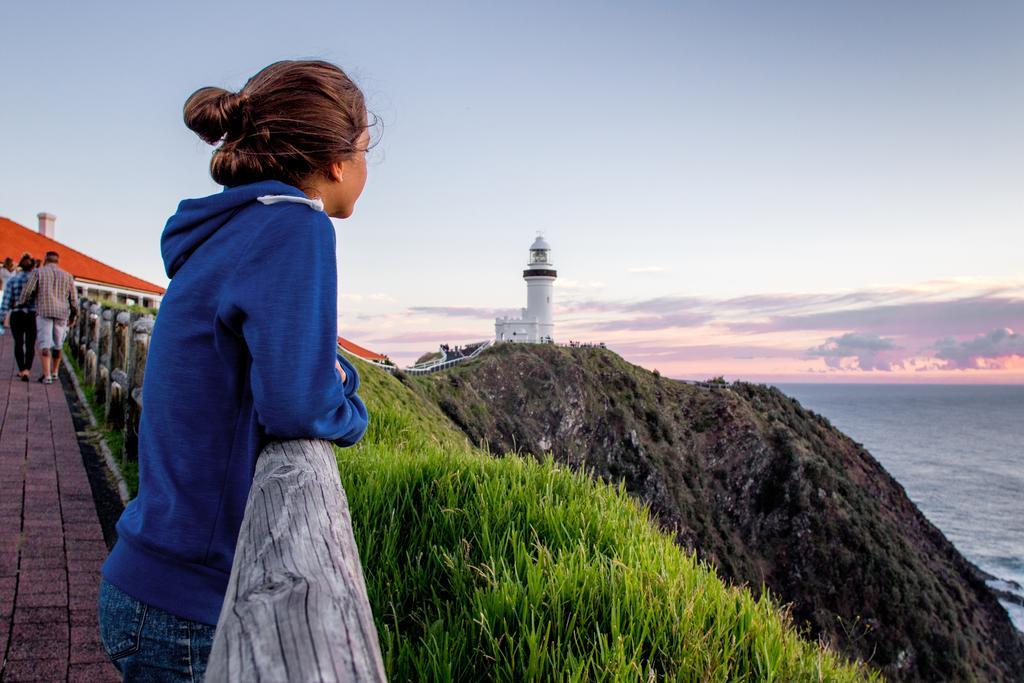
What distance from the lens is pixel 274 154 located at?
1.71m

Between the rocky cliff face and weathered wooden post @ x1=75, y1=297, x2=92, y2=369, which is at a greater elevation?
weathered wooden post @ x1=75, y1=297, x2=92, y2=369

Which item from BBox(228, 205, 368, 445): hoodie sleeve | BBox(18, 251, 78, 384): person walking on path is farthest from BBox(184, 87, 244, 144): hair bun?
BBox(18, 251, 78, 384): person walking on path

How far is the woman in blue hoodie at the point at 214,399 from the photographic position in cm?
144

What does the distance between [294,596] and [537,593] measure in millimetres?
2059

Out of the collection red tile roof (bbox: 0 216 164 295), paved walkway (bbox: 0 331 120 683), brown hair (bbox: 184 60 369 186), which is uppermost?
red tile roof (bbox: 0 216 164 295)

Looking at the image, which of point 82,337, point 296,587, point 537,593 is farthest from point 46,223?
point 296,587

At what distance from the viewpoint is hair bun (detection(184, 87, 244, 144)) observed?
1.70 meters

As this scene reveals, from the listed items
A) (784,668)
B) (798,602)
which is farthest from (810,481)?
(784,668)

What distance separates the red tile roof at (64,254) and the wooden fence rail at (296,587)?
39.1 meters

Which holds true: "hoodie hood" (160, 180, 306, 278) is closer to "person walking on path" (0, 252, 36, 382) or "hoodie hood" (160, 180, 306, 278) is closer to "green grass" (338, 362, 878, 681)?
"green grass" (338, 362, 878, 681)

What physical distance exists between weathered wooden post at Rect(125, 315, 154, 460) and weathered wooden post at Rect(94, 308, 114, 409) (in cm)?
204

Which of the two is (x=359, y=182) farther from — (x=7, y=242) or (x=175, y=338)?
(x=7, y=242)

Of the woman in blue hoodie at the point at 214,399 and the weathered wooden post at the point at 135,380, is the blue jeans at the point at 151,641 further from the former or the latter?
the weathered wooden post at the point at 135,380

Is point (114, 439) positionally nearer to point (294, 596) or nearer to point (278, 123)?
point (278, 123)
